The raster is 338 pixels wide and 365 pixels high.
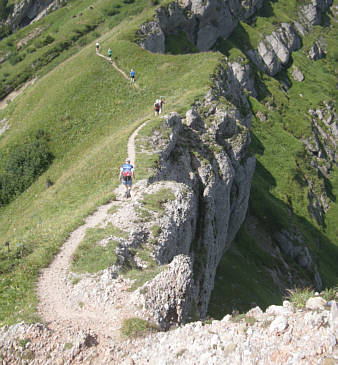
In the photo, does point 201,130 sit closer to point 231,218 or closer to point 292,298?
point 231,218

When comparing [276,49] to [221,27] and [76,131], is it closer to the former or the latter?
[221,27]

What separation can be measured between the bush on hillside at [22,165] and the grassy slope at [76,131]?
151cm

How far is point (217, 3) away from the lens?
108 metres

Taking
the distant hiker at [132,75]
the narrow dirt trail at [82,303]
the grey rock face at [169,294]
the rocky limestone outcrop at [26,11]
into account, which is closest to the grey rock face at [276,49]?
the rocky limestone outcrop at [26,11]

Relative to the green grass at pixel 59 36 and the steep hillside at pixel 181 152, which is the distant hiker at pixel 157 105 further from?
the green grass at pixel 59 36

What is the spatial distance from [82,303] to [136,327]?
2.95 meters

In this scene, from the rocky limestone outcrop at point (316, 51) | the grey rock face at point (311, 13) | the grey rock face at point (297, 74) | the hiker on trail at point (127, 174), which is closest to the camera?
the hiker on trail at point (127, 174)

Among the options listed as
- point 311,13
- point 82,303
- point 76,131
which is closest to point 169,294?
point 82,303

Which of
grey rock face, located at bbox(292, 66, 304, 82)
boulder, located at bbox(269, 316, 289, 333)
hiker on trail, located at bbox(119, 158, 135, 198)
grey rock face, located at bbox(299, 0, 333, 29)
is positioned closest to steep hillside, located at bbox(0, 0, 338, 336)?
hiker on trail, located at bbox(119, 158, 135, 198)

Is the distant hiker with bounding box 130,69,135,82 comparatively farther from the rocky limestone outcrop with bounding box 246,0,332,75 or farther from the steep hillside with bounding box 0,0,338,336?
the rocky limestone outcrop with bounding box 246,0,332,75

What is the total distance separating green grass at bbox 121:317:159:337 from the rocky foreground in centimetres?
31

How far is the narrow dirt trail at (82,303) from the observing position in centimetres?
1347

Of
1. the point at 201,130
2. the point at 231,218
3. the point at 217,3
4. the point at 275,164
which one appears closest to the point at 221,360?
the point at 201,130

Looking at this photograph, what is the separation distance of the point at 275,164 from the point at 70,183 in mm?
67789
